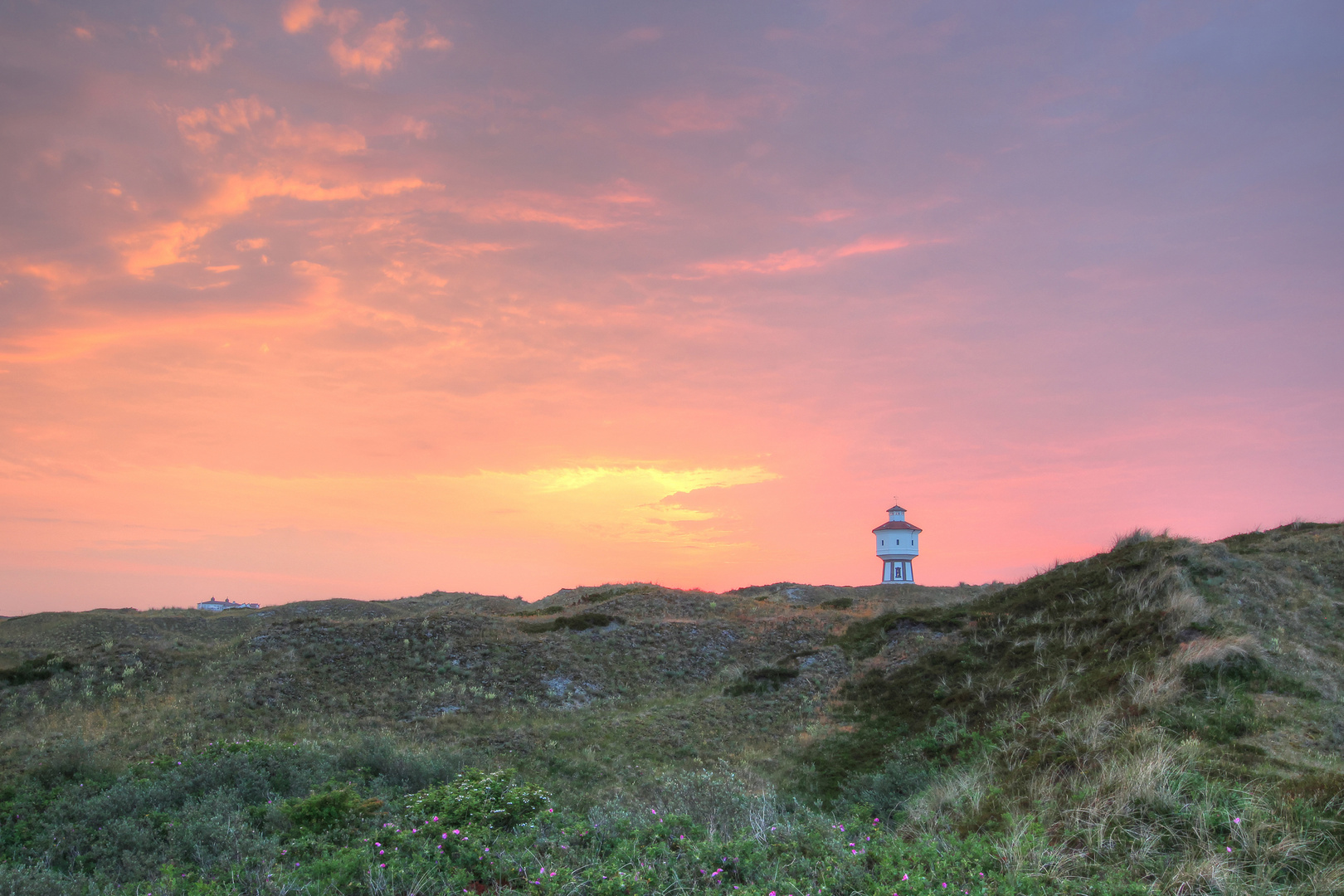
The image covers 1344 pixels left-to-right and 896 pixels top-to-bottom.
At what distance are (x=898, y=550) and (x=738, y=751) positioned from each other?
5454cm

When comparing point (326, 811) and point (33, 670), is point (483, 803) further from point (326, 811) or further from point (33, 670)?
point (33, 670)

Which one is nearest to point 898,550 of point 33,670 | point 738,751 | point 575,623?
point 575,623

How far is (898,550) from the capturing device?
221 ft

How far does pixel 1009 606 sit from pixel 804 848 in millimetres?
15331

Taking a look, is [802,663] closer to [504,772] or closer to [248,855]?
[504,772]

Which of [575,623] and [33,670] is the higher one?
[575,623]

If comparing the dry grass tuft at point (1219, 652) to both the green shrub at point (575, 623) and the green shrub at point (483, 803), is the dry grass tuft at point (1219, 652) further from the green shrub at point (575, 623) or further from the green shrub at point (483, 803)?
the green shrub at point (575, 623)

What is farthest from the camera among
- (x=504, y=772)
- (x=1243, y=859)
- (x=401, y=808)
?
(x=504, y=772)

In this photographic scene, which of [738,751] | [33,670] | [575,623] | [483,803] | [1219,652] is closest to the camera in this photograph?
[483,803]

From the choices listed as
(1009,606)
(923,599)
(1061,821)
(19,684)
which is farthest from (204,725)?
(923,599)

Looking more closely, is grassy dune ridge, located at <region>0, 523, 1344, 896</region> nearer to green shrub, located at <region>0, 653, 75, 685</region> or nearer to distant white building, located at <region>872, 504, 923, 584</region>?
green shrub, located at <region>0, 653, 75, 685</region>

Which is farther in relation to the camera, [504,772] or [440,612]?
[440,612]

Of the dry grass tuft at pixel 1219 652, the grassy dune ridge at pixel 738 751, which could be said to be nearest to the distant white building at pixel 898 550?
the grassy dune ridge at pixel 738 751

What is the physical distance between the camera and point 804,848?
764 centimetres
